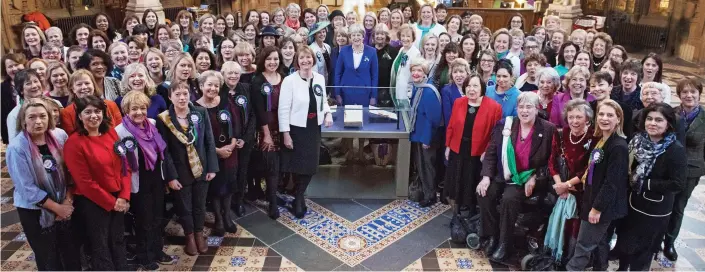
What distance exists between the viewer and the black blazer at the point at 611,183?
3730 mm

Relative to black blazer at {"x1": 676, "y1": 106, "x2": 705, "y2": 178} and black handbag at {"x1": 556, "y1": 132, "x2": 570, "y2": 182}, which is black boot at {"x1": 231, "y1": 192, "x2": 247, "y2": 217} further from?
black blazer at {"x1": 676, "y1": 106, "x2": 705, "y2": 178}

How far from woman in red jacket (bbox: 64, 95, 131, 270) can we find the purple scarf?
Answer: 115 millimetres

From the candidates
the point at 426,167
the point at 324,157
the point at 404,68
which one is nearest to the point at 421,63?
the point at 404,68

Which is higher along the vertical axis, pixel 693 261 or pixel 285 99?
pixel 285 99

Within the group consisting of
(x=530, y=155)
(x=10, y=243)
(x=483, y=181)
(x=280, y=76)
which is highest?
(x=280, y=76)

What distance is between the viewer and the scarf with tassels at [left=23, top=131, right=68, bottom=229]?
361 cm

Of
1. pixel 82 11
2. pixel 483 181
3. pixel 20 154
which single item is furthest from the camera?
pixel 82 11

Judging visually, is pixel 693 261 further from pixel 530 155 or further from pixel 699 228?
pixel 530 155

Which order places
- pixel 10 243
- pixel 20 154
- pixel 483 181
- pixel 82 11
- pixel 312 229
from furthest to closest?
pixel 82 11, pixel 312 229, pixel 10 243, pixel 483 181, pixel 20 154

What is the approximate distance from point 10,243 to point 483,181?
411 cm

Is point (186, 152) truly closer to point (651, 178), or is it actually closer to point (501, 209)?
point (501, 209)

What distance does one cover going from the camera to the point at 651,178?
3795 mm

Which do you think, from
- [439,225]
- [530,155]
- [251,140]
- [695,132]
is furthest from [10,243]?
[695,132]

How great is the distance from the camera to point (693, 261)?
15.8 feet
